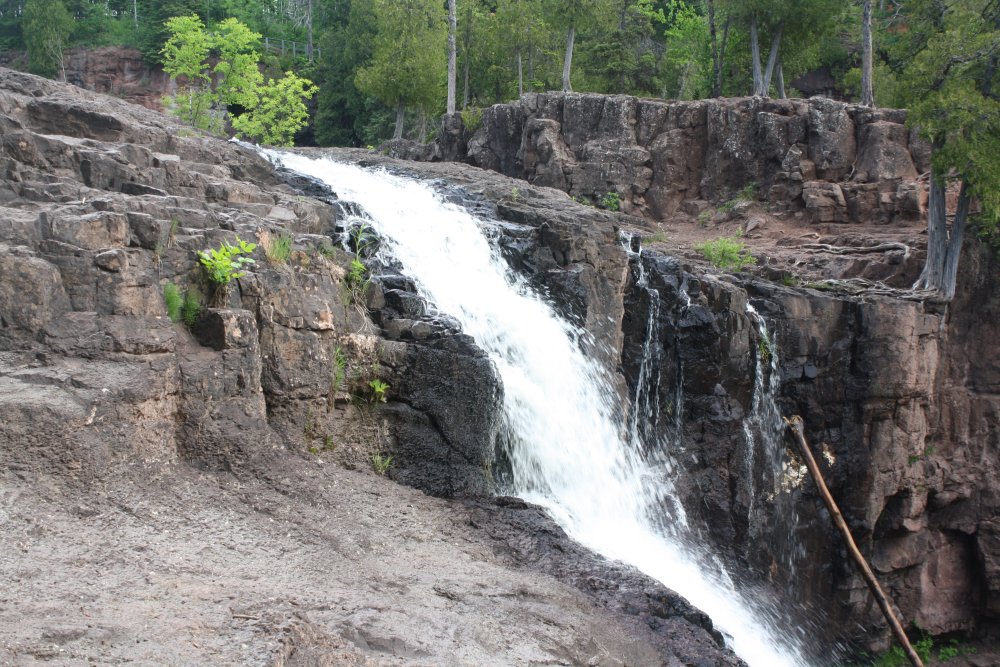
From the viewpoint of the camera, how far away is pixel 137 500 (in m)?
6.70

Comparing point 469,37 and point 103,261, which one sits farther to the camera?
point 469,37

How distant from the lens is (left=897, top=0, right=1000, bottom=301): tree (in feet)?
52.4

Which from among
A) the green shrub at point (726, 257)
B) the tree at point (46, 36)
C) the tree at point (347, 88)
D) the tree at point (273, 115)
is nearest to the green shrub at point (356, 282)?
the green shrub at point (726, 257)

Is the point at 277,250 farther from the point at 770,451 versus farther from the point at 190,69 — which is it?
the point at 190,69

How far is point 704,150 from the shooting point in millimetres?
23484

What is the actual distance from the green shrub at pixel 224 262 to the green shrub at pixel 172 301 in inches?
17.1

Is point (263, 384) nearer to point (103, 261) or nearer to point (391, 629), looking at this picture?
point (103, 261)

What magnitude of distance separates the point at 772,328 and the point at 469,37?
25.5 meters

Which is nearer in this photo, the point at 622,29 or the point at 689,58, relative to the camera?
the point at 622,29

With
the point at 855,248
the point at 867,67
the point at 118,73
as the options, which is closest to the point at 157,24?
the point at 118,73

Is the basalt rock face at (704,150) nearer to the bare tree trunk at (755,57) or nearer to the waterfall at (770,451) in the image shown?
the bare tree trunk at (755,57)

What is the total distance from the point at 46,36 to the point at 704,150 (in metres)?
31.1

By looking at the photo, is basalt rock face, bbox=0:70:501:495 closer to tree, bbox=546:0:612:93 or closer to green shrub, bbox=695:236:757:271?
green shrub, bbox=695:236:757:271

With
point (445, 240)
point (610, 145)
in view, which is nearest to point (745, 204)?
point (610, 145)
